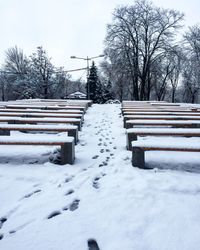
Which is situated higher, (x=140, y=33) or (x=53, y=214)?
(x=140, y=33)

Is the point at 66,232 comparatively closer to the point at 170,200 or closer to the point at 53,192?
the point at 53,192

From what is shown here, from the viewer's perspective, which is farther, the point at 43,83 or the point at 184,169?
the point at 43,83

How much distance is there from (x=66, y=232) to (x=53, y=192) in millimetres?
894

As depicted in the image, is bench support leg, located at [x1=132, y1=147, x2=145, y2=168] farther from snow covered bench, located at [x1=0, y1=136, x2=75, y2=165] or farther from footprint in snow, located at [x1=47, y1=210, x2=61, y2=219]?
footprint in snow, located at [x1=47, y1=210, x2=61, y2=219]

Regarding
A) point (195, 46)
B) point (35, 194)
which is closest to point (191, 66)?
point (195, 46)

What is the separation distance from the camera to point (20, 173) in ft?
12.7

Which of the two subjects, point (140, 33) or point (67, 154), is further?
point (140, 33)

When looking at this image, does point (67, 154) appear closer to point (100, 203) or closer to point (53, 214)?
point (100, 203)

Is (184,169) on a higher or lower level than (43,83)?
lower

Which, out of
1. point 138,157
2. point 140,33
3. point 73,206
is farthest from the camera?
point 140,33

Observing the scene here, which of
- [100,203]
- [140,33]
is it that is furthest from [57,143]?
[140,33]

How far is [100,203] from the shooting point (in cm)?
291

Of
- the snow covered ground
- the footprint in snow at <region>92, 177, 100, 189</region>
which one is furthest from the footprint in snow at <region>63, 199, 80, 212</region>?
the footprint in snow at <region>92, 177, 100, 189</region>

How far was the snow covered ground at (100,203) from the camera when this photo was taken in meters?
2.28
